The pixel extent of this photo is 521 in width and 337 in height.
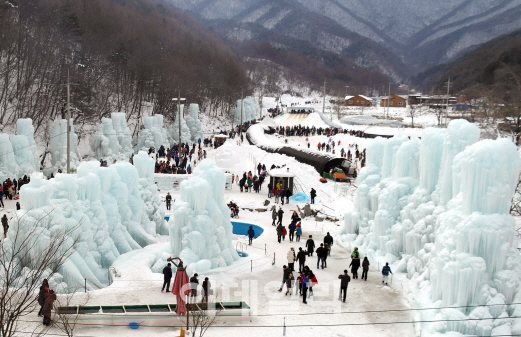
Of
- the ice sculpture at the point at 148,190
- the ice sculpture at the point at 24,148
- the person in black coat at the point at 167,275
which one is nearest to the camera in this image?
the person in black coat at the point at 167,275

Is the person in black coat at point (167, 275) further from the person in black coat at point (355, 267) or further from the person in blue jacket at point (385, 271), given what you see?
the person in blue jacket at point (385, 271)

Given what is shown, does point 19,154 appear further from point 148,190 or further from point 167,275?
point 167,275

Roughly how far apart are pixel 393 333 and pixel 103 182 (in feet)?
40.2

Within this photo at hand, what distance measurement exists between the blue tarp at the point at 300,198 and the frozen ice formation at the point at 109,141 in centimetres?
1608

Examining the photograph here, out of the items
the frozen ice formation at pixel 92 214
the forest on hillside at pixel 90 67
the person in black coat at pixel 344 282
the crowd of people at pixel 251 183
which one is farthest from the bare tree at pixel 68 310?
the forest on hillside at pixel 90 67

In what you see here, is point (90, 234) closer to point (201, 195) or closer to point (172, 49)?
point (201, 195)

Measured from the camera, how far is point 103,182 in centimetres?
2020

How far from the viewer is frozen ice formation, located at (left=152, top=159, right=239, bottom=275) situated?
17.8m

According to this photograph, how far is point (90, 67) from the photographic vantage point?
55.3 meters

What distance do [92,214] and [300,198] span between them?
14624mm

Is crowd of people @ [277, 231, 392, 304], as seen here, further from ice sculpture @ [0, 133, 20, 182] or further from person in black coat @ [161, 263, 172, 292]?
ice sculpture @ [0, 133, 20, 182]

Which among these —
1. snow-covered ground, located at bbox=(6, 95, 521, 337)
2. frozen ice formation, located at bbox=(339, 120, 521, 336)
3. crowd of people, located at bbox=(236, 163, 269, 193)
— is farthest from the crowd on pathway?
frozen ice formation, located at bbox=(339, 120, 521, 336)

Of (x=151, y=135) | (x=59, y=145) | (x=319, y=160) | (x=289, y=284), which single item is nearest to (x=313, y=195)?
(x=319, y=160)

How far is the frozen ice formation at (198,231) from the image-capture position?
1777 cm
